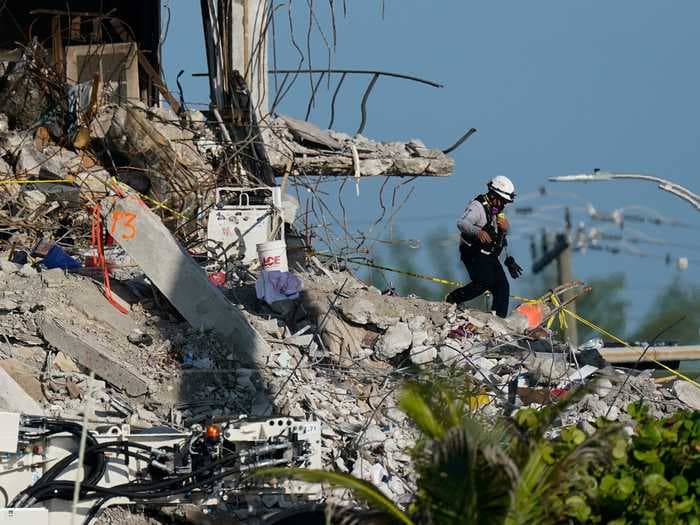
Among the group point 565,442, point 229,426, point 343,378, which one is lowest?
point 343,378

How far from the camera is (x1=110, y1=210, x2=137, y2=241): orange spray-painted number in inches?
447

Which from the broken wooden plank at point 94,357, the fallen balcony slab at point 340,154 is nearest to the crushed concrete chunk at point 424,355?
the broken wooden plank at point 94,357

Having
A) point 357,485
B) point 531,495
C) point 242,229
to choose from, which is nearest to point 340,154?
point 242,229

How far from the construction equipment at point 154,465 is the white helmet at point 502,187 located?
5.93m

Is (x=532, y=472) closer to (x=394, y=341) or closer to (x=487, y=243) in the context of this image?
A: (x=394, y=341)

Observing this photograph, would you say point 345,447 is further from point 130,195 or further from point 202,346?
point 130,195

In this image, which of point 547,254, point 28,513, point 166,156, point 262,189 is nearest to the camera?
point 28,513

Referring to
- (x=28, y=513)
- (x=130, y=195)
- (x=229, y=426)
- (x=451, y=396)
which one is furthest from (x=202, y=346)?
(x=451, y=396)

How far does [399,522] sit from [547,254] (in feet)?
8.61

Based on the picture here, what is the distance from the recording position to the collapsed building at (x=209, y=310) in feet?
30.2

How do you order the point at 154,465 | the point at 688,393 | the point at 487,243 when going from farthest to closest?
the point at 487,243 < the point at 688,393 < the point at 154,465

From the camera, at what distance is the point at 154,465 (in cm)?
888

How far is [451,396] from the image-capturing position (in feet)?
21.8

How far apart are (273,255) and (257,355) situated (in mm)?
2035
